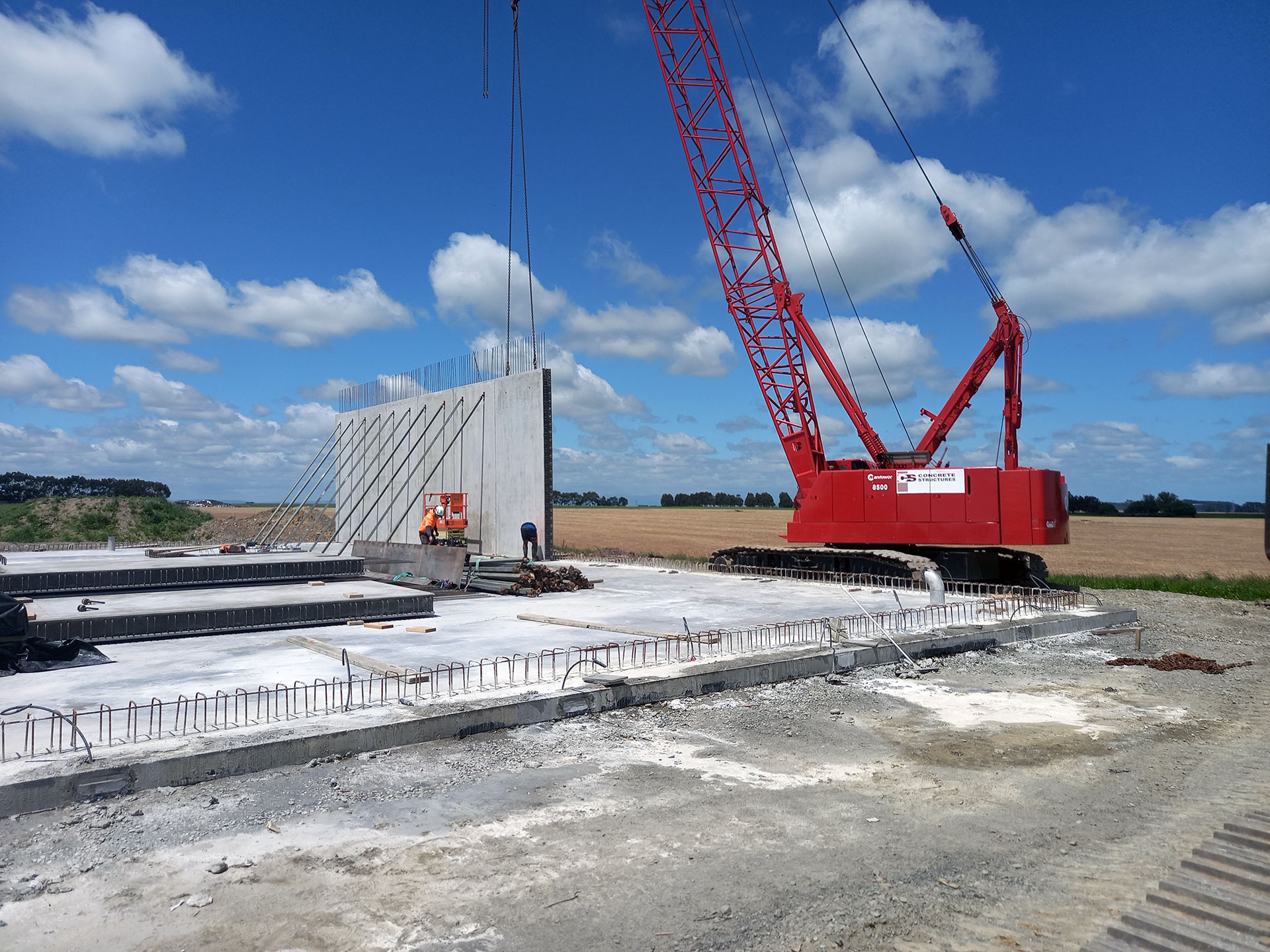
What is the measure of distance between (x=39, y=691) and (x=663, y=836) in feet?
25.2

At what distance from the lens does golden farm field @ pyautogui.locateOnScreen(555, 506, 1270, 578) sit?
31.9 meters

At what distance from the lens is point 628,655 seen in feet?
37.1

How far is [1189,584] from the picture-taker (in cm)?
2262

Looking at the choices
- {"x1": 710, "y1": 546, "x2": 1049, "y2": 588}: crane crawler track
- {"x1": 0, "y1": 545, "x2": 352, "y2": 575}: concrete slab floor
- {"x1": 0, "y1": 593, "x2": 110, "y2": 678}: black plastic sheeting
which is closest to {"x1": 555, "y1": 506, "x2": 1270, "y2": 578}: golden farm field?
{"x1": 710, "y1": 546, "x2": 1049, "y2": 588}: crane crawler track

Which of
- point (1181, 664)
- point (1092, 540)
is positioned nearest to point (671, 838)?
point (1181, 664)

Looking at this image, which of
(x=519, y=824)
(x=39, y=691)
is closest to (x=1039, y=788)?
(x=519, y=824)

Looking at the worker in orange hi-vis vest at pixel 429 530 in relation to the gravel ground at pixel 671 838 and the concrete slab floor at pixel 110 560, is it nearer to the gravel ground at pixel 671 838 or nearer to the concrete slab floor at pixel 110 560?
the concrete slab floor at pixel 110 560

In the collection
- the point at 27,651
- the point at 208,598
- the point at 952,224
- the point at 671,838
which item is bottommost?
the point at 671,838

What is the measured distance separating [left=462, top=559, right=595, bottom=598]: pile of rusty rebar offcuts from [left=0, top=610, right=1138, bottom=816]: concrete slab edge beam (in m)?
8.52

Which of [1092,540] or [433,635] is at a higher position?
[1092,540]

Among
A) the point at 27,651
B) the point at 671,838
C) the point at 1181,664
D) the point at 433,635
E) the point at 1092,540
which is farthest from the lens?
the point at 1092,540

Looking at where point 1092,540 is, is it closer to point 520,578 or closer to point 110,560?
point 520,578

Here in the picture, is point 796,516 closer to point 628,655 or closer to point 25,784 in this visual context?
point 628,655

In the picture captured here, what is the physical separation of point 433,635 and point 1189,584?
20.7 meters
